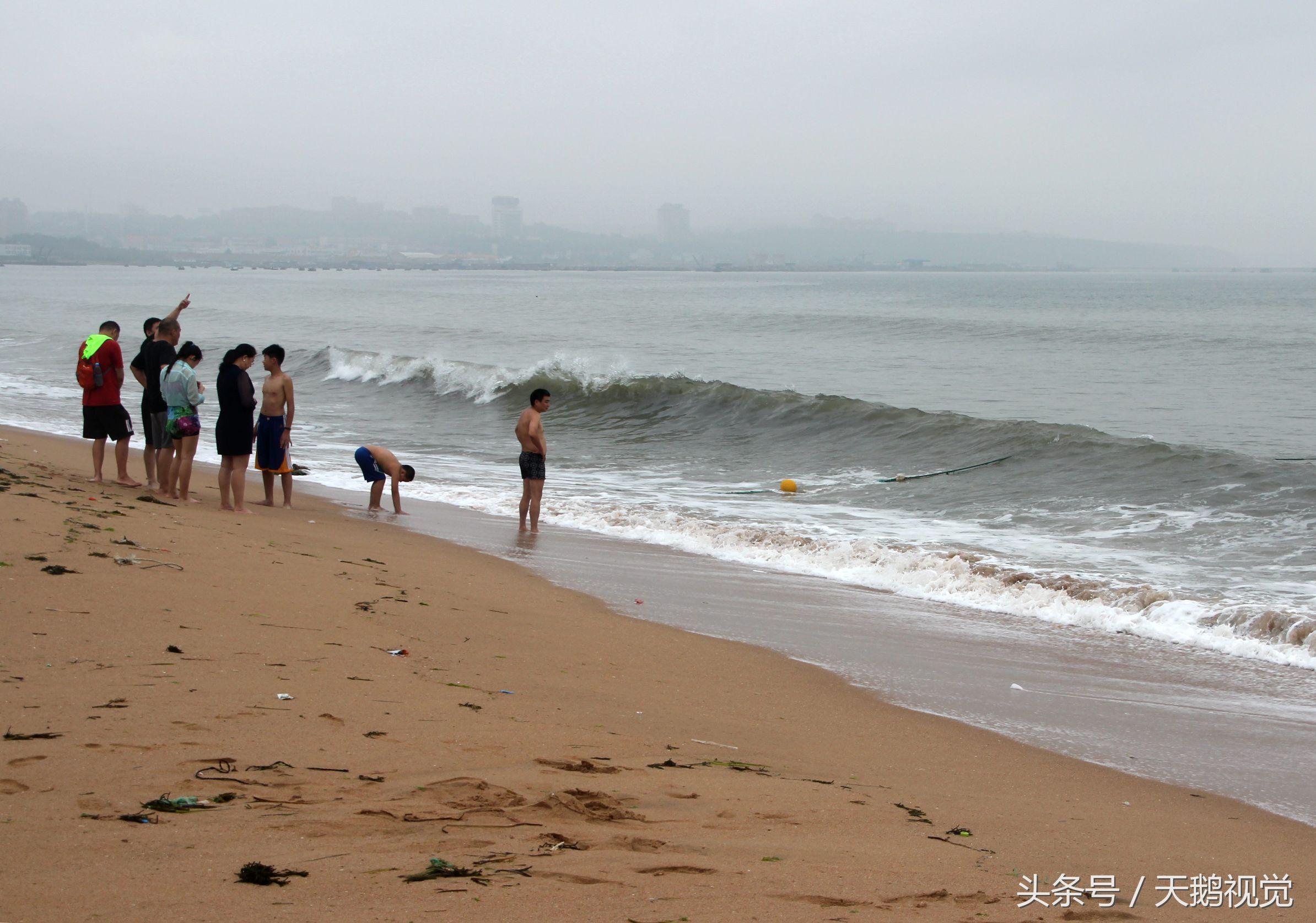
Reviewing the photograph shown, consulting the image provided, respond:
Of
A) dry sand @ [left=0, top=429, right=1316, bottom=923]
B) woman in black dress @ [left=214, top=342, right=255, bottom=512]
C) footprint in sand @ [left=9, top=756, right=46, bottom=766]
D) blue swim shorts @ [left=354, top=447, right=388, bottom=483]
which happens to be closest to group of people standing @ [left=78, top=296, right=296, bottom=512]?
woman in black dress @ [left=214, top=342, right=255, bottom=512]

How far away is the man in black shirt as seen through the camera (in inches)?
365

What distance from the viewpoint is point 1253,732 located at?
5.09m

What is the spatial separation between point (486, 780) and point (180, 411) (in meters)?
6.79

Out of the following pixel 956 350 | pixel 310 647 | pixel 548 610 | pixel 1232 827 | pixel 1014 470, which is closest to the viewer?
pixel 1232 827

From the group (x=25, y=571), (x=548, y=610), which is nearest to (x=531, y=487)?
(x=548, y=610)

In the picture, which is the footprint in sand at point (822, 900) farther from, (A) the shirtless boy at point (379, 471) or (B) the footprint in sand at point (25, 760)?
(A) the shirtless boy at point (379, 471)

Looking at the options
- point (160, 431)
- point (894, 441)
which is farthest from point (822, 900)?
point (894, 441)

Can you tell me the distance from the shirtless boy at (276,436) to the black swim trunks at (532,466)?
2.27 m

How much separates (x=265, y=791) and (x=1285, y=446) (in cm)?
1721

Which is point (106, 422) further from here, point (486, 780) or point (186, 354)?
point (486, 780)

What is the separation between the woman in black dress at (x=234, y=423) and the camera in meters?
9.13

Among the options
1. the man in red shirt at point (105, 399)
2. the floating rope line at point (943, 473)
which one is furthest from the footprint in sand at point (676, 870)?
the floating rope line at point (943, 473)

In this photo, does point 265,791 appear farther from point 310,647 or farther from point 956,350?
point 956,350

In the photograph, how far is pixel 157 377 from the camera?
9.30 metres
